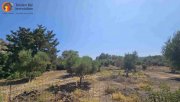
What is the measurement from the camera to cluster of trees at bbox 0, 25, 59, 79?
132 ft

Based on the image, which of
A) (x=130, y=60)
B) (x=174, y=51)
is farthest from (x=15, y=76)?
(x=174, y=51)

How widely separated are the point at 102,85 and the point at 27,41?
24.7m

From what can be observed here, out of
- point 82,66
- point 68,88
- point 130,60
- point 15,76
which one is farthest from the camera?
point 15,76

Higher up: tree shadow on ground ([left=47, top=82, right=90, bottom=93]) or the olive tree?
the olive tree

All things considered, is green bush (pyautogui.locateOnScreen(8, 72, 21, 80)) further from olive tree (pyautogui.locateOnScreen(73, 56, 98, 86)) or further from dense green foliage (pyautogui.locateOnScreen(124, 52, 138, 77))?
dense green foliage (pyautogui.locateOnScreen(124, 52, 138, 77))

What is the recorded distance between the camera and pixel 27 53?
41.3 m

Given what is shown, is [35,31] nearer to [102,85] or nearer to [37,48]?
[37,48]

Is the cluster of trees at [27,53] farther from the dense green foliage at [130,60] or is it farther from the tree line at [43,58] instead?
the dense green foliage at [130,60]

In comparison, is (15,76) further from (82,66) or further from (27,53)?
(82,66)

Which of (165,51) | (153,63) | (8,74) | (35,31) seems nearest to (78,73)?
(165,51)

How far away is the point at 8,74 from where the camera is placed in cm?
4847

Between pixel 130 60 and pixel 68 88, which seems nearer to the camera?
pixel 68 88

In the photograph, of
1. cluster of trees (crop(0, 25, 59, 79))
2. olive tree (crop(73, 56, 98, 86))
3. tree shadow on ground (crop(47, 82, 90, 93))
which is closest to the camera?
tree shadow on ground (crop(47, 82, 90, 93))

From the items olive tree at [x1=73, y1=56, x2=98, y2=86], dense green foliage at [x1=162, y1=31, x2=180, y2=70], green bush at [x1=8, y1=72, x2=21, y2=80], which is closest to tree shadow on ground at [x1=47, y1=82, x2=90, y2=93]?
olive tree at [x1=73, y1=56, x2=98, y2=86]
